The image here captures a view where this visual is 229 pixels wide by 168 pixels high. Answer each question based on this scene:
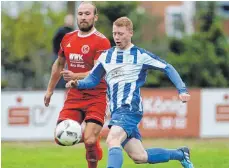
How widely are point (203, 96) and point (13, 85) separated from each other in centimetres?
1795

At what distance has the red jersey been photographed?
10.7 meters

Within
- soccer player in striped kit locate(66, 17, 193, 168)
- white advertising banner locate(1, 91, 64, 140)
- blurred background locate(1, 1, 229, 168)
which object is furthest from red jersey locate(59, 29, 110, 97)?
white advertising banner locate(1, 91, 64, 140)

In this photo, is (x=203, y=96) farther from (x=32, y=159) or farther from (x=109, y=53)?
(x=109, y=53)

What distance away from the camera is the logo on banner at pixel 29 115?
18.9 metres

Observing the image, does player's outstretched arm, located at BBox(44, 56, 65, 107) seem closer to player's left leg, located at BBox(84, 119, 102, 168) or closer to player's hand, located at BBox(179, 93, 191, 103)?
player's left leg, located at BBox(84, 119, 102, 168)

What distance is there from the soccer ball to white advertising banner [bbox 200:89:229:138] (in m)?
9.46

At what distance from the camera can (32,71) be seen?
138ft

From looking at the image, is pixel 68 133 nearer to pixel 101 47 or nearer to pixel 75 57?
pixel 75 57

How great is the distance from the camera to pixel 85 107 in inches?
425

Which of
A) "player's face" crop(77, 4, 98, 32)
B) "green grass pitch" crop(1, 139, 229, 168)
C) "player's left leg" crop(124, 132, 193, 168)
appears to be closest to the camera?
"player's left leg" crop(124, 132, 193, 168)

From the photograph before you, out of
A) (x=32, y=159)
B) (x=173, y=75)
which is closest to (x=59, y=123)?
(x=173, y=75)

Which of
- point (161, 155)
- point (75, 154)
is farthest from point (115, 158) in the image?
point (75, 154)

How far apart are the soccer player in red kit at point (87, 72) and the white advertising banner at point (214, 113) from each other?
352 inches

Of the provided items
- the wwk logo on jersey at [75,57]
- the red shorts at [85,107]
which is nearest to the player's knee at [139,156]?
the red shorts at [85,107]
